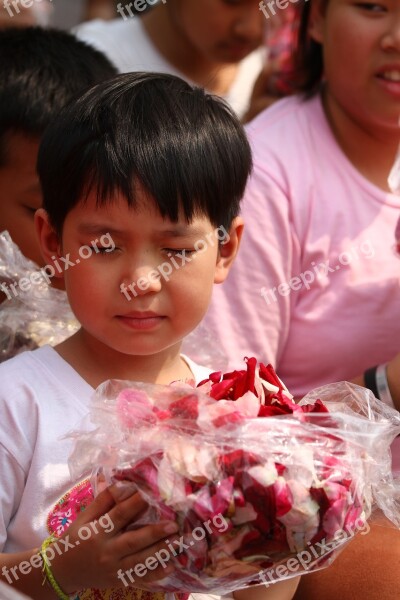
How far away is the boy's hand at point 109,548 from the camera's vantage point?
4.37ft

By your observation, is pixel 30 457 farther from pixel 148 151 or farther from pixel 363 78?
Answer: pixel 363 78

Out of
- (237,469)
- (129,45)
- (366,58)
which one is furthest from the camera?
(129,45)

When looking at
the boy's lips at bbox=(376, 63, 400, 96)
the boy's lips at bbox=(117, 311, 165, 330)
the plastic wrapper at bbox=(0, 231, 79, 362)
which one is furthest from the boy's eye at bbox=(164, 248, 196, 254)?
the boy's lips at bbox=(376, 63, 400, 96)

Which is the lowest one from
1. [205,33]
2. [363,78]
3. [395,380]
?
[395,380]

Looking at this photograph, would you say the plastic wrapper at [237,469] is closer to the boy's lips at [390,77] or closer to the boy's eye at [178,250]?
the boy's eye at [178,250]

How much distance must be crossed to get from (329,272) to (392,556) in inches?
28.4

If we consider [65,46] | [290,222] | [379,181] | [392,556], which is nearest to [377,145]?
[379,181]

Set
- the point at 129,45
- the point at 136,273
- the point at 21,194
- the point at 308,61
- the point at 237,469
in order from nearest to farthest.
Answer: the point at 237,469
the point at 136,273
the point at 21,194
the point at 308,61
the point at 129,45

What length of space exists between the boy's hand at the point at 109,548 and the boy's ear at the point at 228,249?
55cm

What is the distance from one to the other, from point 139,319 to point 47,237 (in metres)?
0.26

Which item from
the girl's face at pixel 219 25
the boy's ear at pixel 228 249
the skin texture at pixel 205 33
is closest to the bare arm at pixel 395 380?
the boy's ear at pixel 228 249

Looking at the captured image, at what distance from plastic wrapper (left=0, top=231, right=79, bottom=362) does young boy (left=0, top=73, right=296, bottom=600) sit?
36 centimetres

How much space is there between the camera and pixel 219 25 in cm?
315

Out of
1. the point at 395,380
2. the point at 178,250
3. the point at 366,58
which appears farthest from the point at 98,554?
the point at 366,58
